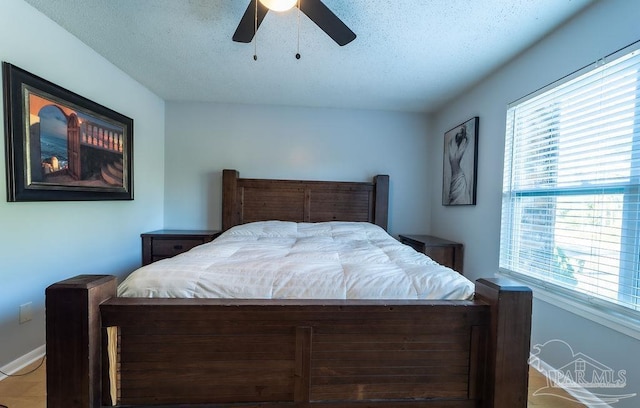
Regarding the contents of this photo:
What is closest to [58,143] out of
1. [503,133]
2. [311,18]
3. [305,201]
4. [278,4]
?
[278,4]

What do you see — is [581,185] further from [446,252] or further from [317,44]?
[317,44]

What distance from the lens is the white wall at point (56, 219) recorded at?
158 cm

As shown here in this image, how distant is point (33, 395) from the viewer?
1.42m

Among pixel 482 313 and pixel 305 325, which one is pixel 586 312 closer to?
pixel 482 313

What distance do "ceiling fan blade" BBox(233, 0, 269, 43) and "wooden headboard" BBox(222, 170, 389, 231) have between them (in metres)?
1.77

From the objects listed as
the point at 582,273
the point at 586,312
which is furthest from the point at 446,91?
the point at 586,312

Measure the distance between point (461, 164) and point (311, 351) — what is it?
2.43 meters

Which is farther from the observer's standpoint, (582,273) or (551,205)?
(551,205)

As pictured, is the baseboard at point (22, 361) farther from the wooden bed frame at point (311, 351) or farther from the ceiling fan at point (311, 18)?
the ceiling fan at point (311, 18)

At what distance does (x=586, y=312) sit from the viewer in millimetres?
1455

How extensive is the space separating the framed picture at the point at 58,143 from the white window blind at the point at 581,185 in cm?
334

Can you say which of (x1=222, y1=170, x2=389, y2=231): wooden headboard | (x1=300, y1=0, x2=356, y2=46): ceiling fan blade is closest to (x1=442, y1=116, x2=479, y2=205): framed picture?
(x1=222, y1=170, x2=389, y2=231): wooden headboard

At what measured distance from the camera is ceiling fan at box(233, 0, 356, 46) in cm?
139

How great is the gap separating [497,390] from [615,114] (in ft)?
4.91
